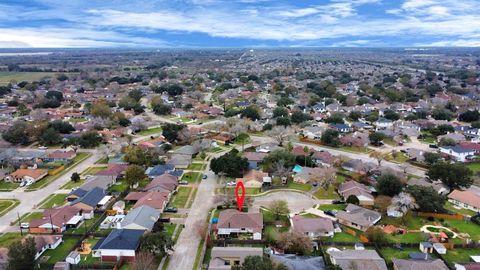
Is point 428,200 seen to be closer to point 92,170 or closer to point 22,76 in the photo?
point 92,170

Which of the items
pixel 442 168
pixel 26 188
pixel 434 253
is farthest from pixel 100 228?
pixel 442 168

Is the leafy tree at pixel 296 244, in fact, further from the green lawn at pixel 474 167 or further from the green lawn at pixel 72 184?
the green lawn at pixel 474 167

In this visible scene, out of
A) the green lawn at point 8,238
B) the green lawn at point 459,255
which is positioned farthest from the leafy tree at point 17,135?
the green lawn at point 459,255

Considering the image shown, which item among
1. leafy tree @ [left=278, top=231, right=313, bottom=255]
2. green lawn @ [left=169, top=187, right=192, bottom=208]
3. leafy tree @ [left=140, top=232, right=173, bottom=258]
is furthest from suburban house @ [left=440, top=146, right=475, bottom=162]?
leafy tree @ [left=140, top=232, right=173, bottom=258]

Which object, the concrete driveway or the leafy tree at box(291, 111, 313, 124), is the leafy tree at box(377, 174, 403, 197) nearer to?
the concrete driveway

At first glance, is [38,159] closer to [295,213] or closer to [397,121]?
[295,213]

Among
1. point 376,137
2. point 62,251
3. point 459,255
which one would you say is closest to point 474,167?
point 376,137

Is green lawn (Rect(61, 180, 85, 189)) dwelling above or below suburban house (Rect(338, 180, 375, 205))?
below
